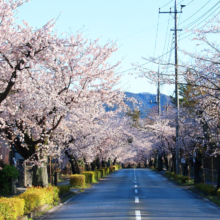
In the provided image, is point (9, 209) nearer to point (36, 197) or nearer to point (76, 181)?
point (36, 197)

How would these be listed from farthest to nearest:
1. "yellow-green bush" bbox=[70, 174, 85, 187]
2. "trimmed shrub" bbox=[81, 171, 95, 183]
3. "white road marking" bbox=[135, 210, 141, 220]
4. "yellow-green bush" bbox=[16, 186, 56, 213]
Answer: "trimmed shrub" bbox=[81, 171, 95, 183]
"yellow-green bush" bbox=[70, 174, 85, 187]
"yellow-green bush" bbox=[16, 186, 56, 213]
"white road marking" bbox=[135, 210, 141, 220]

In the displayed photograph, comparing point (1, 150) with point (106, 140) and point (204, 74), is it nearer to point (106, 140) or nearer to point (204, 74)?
point (204, 74)

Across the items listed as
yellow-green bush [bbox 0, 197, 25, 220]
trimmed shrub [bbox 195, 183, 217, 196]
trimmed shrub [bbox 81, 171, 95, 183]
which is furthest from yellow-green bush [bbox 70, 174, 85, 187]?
yellow-green bush [bbox 0, 197, 25, 220]

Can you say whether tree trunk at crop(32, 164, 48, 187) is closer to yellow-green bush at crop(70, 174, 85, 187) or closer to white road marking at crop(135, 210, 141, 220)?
white road marking at crop(135, 210, 141, 220)

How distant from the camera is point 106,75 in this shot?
49.0 ft

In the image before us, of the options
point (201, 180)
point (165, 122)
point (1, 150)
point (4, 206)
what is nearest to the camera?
point (4, 206)

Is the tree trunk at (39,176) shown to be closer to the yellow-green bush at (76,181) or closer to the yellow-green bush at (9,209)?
the yellow-green bush at (9,209)

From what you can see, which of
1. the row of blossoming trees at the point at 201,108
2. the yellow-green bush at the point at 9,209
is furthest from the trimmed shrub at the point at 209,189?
the yellow-green bush at the point at 9,209

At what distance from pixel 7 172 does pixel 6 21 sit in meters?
11.0

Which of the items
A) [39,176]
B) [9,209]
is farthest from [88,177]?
[9,209]

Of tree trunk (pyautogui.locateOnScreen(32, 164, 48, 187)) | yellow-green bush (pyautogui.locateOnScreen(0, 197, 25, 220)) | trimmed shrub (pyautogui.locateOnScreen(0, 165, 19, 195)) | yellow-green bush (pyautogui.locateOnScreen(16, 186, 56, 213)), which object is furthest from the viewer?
trimmed shrub (pyautogui.locateOnScreen(0, 165, 19, 195))

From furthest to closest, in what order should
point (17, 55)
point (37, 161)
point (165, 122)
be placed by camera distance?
point (165, 122) → point (37, 161) → point (17, 55)

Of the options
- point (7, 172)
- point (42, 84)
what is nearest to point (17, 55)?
point (42, 84)

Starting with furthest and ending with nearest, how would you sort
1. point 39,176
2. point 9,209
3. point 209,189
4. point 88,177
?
point 88,177 → point 209,189 → point 39,176 → point 9,209
